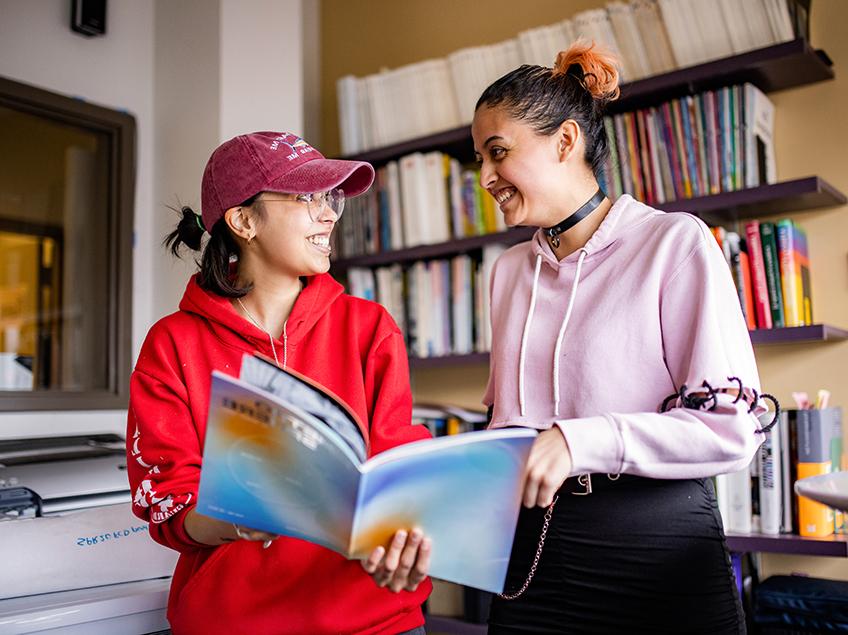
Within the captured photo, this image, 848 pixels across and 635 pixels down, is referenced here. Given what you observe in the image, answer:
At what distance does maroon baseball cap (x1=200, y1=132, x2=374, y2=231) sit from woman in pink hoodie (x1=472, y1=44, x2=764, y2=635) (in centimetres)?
24

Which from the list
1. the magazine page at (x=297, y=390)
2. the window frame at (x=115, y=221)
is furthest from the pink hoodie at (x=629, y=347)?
the window frame at (x=115, y=221)

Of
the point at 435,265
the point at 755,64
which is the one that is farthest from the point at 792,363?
the point at 435,265

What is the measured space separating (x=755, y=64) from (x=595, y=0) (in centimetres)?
71

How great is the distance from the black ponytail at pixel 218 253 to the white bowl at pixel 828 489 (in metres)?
0.85

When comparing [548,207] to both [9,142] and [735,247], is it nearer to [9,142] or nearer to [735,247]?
[735,247]

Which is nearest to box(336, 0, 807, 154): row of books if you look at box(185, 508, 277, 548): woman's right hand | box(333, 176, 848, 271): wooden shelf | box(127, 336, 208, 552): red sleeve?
box(333, 176, 848, 271): wooden shelf

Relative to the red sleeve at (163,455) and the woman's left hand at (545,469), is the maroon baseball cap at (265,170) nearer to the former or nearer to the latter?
the red sleeve at (163,455)

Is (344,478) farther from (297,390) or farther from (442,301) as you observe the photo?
(442,301)

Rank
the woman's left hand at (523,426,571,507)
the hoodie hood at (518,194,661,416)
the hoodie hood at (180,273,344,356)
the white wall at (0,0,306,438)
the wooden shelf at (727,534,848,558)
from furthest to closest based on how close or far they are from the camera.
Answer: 1. the white wall at (0,0,306,438)
2. the wooden shelf at (727,534,848,558)
3. the hoodie hood at (180,273,344,356)
4. the hoodie hood at (518,194,661,416)
5. the woman's left hand at (523,426,571,507)

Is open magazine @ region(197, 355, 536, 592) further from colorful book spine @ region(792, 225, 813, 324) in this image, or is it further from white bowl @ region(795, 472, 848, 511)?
colorful book spine @ region(792, 225, 813, 324)

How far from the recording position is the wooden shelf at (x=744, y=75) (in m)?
2.06

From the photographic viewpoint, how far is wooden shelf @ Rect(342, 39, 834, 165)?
2.06m

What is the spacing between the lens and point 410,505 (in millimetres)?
932

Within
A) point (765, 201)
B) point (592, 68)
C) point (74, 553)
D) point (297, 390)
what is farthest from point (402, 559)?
point (765, 201)
